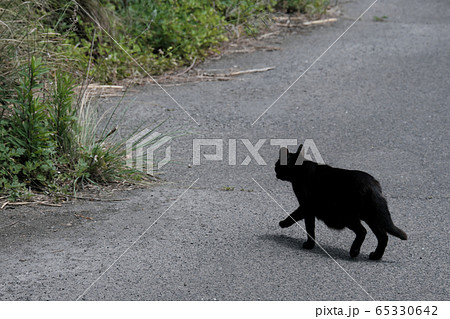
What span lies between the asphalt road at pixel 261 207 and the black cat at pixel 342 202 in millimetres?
181

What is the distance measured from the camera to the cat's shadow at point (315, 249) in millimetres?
4117

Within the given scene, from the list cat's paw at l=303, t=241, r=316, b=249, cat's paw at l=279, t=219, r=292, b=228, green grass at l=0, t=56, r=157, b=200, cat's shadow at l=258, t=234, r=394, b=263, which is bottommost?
cat's shadow at l=258, t=234, r=394, b=263

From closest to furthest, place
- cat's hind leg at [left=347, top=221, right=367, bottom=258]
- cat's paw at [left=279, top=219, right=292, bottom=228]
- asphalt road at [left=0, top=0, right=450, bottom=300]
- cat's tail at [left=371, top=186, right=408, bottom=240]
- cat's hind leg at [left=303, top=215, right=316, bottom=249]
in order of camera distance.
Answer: asphalt road at [left=0, top=0, right=450, bottom=300]
cat's tail at [left=371, top=186, right=408, bottom=240]
cat's hind leg at [left=347, top=221, right=367, bottom=258]
cat's hind leg at [left=303, top=215, right=316, bottom=249]
cat's paw at [left=279, top=219, right=292, bottom=228]

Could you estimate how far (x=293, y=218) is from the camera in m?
4.36

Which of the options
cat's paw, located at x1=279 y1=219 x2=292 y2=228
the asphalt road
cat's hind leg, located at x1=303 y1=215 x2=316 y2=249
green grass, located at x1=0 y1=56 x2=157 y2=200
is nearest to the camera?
the asphalt road

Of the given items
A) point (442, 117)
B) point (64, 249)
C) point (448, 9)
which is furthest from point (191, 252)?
point (448, 9)

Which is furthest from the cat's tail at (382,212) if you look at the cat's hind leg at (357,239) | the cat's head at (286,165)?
the cat's head at (286,165)

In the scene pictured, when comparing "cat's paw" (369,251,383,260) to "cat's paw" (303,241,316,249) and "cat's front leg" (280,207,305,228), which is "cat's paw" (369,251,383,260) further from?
"cat's front leg" (280,207,305,228)

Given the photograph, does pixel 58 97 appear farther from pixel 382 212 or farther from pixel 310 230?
pixel 382 212

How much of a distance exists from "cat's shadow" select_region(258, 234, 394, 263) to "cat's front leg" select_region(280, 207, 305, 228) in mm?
97

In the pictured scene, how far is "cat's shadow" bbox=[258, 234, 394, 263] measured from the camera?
162 inches

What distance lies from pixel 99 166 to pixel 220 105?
225 centimetres

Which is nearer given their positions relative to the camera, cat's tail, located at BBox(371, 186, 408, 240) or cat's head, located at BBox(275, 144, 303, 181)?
cat's tail, located at BBox(371, 186, 408, 240)

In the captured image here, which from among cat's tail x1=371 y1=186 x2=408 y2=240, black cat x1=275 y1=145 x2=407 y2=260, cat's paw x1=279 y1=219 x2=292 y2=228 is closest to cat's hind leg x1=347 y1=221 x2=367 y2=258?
black cat x1=275 y1=145 x2=407 y2=260
